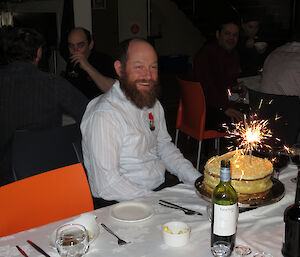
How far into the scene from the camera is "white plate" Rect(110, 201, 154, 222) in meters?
1.54

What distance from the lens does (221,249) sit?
1294 mm

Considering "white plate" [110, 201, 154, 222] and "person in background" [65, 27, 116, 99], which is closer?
"white plate" [110, 201, 154, 222]

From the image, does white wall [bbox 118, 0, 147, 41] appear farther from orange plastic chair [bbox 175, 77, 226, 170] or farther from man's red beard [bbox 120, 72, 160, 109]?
man's red beard [bbox 120, 72, 160, 109]

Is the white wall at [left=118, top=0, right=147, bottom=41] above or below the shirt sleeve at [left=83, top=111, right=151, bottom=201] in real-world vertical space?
above

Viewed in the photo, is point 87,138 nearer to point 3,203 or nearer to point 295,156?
point 3,203

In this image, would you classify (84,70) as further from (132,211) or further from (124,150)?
(132,211)

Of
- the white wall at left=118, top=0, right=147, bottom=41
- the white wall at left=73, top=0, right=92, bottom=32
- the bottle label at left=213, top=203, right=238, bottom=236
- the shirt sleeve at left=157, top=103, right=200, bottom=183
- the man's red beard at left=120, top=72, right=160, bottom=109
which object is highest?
the white wall at left=118, top=0, right=147, bottom=41

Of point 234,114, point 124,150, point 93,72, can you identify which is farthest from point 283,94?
point 124,150

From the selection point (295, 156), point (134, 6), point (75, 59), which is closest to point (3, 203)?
point (295, 156)

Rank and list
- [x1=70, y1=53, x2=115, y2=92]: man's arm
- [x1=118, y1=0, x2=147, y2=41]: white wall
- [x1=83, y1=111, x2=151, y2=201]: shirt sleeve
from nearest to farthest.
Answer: [x1=83, y1=111, x2=151, y2=201]: shirt sleeve < [x1=70, y1=53, x2=115, y2=92]: man's arm < [x1=118, y1=0, x2=147, y2=41]: white wall

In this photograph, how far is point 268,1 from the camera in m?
9.95

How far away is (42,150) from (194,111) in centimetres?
196

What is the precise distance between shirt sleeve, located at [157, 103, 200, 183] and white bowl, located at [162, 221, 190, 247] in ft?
2.91

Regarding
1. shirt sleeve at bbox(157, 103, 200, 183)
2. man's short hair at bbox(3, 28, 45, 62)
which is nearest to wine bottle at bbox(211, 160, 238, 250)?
shirt sleeve at bbox(157, 103, 200, 183)
